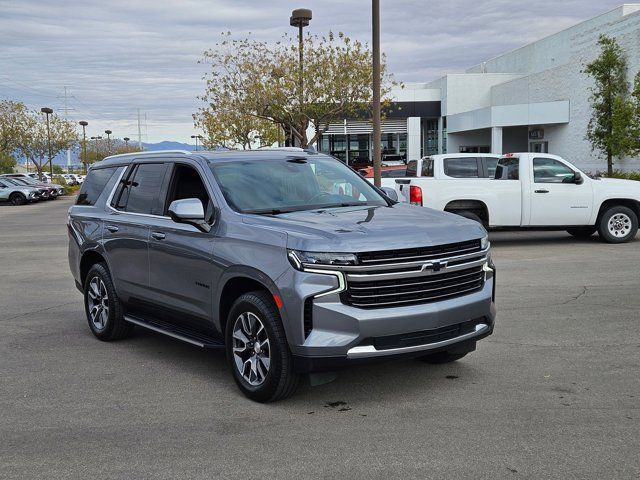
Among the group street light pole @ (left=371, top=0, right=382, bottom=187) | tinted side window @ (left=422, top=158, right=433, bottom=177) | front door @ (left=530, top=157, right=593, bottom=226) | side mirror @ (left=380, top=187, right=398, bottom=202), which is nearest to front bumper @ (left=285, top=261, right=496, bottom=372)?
side mirror @ (left=380, top=187, right=398, bottom=202)

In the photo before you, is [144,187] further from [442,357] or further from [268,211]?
[442,357]

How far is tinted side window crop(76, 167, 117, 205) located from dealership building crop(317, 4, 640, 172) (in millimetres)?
31644

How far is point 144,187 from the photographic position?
6.95 meters

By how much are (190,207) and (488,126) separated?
45.7 metres

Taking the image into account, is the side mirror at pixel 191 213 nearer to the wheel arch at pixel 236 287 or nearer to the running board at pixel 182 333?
the wheel arch at pixel 236 287

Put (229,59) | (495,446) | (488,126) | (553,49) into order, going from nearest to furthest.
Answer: (495,446)
(229,59)
(488,126)
(553,49)

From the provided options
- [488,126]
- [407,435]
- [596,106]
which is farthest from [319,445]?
[488,126]

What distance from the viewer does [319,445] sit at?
4.47m

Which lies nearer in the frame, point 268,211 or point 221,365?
point 268,211

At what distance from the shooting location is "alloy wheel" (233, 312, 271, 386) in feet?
17.1

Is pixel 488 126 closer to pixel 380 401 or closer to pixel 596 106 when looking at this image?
pixel 596 106

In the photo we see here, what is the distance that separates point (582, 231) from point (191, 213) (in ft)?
39.2

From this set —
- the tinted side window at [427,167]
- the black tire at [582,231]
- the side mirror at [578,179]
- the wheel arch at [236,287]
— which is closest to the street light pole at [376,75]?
the tinted side window at [427,167]

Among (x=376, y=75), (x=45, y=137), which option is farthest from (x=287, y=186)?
(x=45, y=137)
